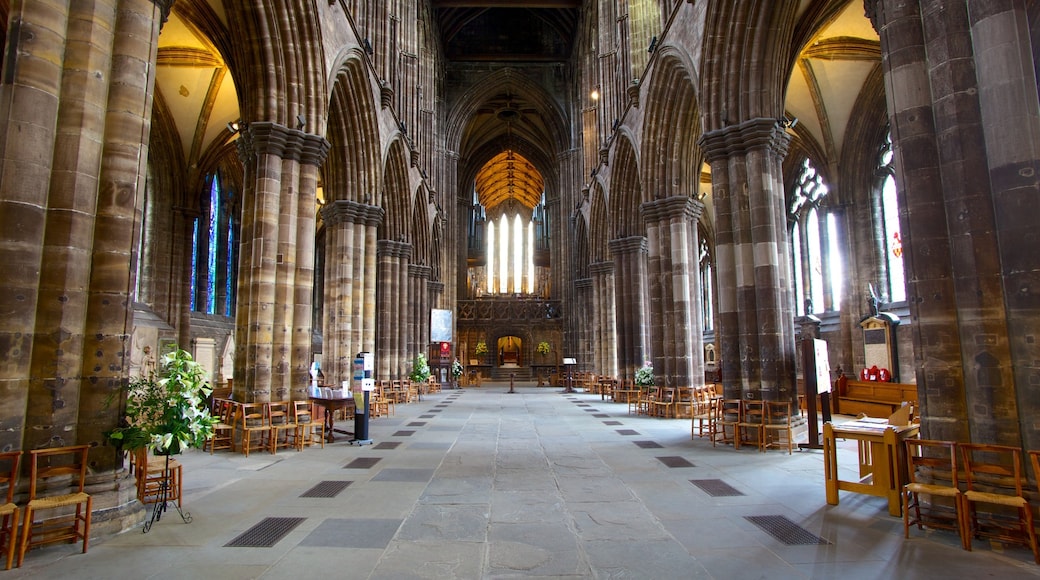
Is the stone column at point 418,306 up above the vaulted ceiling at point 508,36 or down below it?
below

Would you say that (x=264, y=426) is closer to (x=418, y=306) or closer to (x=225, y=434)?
(x=225, y=434)

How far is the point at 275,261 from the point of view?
10.0 m

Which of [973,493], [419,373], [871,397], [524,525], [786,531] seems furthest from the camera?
[419,373]

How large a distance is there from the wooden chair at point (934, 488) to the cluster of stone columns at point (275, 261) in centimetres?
916

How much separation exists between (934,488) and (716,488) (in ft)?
7.46

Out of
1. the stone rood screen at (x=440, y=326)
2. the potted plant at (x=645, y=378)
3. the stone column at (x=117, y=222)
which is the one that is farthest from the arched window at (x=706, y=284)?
the stone column at (x=117, y=222)

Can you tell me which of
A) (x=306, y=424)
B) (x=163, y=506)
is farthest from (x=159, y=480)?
(x=306, y=424)

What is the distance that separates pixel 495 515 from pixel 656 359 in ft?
36.8

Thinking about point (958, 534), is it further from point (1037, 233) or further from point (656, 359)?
point (656, 359)

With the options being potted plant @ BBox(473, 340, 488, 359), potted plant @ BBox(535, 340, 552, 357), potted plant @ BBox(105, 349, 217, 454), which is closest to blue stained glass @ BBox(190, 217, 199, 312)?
potted plant @ BBox(105, 349, 217, 454)

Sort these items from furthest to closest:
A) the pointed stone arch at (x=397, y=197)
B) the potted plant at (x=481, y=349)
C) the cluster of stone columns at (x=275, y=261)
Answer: the potted plant at (x=481, y=349), the pointed stone arch at (x=397, y=197), the cluster of stone columns at (x=275, y=261)

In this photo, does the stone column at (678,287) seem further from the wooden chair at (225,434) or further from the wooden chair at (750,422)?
the wooden chair at (225,434)

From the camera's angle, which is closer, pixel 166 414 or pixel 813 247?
pixel 166 414

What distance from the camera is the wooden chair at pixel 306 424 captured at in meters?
9.32
